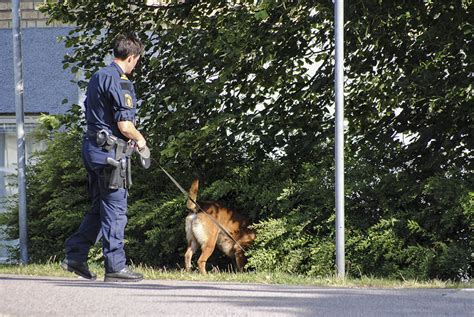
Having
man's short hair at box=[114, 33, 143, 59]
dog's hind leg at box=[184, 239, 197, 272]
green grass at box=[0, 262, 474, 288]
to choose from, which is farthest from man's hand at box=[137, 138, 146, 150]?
dog's hind leg at box=[184, 239, 197, 272]

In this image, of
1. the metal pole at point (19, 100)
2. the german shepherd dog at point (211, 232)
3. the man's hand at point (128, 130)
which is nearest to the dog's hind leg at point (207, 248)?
the german shepherd dog at point (211, 232)

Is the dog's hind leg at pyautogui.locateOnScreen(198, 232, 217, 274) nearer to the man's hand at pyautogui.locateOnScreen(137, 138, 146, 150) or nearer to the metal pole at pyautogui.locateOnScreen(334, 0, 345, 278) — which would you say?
the metal pole at pyautogui.locateOnScreen(334, 0, 345, 278)

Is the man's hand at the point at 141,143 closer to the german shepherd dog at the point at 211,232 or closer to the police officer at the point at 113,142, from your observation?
the police officer at the point at 113,142

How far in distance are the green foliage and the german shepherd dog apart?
0.21 m

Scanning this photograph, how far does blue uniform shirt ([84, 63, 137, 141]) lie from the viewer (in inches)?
332

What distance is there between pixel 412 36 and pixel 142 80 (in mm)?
3217

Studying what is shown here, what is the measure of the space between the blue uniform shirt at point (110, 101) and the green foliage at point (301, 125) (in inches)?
114

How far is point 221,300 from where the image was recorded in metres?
7.68

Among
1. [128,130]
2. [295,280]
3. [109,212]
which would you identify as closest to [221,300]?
[109,212]

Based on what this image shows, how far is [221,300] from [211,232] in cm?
473

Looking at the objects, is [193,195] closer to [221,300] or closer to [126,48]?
[126,48]

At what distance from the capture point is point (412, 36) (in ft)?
40.5

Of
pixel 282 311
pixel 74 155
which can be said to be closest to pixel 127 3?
pixel 74 155

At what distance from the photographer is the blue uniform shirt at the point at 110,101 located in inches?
332
